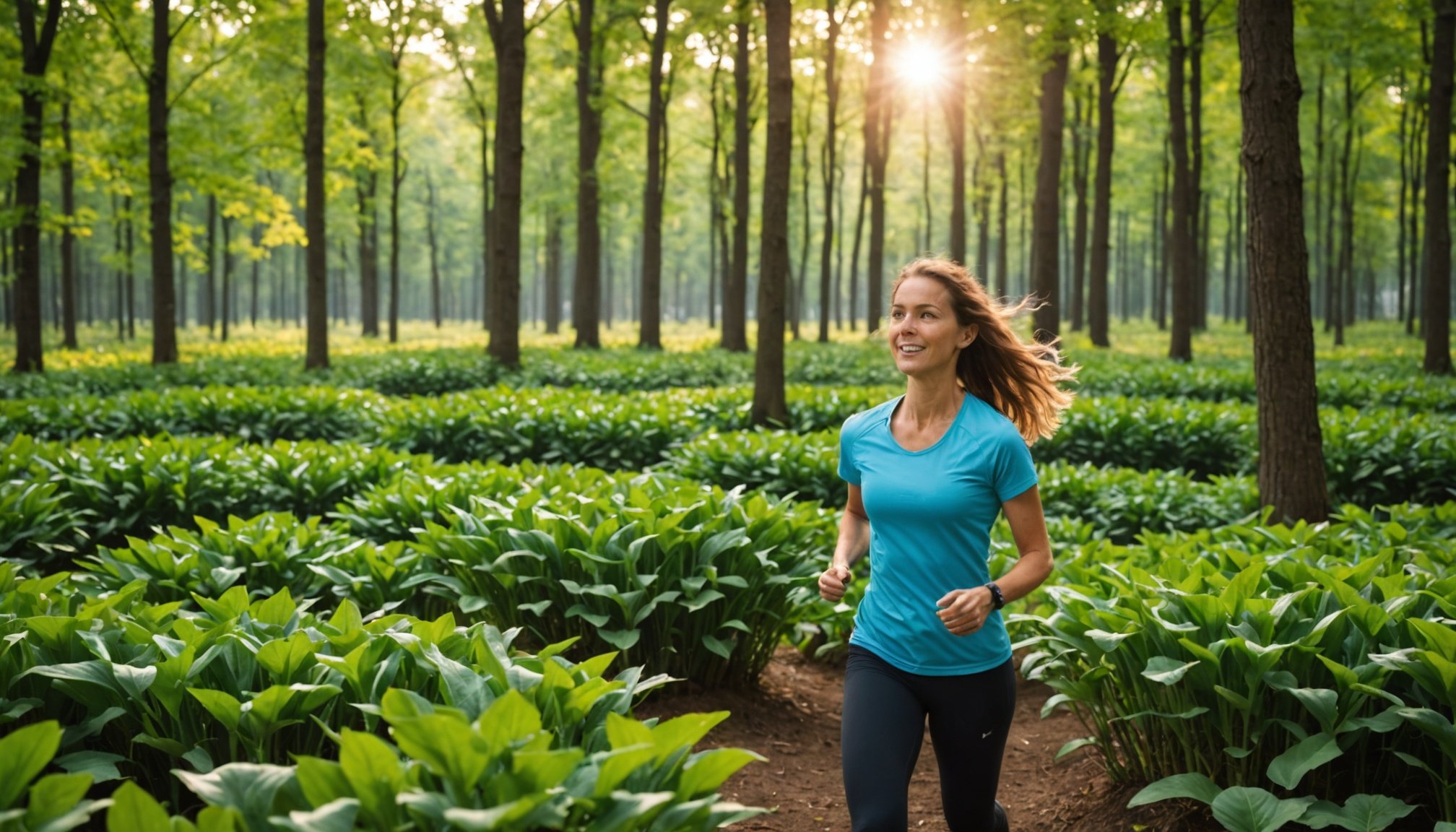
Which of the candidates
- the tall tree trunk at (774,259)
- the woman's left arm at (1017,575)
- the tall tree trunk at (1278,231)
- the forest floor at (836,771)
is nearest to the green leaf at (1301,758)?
the forest floor at (836,771)

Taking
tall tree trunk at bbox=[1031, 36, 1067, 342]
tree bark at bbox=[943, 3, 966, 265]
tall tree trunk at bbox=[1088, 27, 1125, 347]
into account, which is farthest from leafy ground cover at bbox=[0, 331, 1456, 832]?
tree bark at bbox=[943, 3, 966, 265]

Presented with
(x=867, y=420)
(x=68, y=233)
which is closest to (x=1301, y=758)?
(x=867, y=420)

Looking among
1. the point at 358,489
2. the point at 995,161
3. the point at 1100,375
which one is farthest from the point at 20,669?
the point at 995,161

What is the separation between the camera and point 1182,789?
310cm

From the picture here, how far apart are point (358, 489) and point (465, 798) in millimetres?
6328

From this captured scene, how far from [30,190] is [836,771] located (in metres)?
17.9

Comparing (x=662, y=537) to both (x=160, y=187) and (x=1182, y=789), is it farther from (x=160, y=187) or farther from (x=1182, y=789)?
(x=160, y=187)

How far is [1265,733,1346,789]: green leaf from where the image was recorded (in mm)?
2936

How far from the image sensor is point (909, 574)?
9.89 feet

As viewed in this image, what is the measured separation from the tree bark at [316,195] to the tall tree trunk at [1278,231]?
1437 cm

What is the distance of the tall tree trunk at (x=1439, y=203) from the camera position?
15305mm

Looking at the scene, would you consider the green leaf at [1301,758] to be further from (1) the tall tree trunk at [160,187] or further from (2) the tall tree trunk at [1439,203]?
(1) the tall tree trunk at [160,187]

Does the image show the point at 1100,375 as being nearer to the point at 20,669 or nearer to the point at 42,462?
the point at 42,462

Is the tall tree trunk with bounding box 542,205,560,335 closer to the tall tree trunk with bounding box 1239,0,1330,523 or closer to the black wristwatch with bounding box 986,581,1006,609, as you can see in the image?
the tall tree trunk with bounding box 1239,0,1330,523
